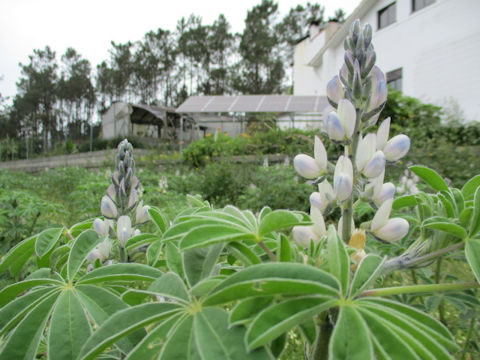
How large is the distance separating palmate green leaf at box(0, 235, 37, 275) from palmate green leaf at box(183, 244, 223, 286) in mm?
428

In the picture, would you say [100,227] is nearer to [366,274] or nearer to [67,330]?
[67,330]

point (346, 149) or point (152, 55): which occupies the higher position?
point (152, 55)

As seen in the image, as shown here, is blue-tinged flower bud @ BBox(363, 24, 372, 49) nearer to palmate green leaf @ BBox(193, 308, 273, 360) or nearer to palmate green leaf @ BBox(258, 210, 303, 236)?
palmate green leaf @ BBox(258, 210, 303, 236)

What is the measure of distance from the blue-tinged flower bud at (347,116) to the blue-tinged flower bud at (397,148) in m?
0.09

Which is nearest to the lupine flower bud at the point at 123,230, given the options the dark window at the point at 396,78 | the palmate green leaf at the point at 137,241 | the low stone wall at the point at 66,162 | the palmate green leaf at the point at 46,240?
the palmate green leaf at the point at 137,241

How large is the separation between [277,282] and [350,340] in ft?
0.32

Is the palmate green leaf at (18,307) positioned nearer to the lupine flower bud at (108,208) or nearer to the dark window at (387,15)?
the lupine flower bud at (108,208)

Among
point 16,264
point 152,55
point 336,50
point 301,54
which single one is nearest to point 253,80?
point 152,55

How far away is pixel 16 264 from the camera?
763 millimetres

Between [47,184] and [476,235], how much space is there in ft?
30.4

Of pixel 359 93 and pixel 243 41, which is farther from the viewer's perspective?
pixel 243 41

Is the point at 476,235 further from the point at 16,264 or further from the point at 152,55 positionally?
the point at 152,55

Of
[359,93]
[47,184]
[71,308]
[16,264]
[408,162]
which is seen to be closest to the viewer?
[71,308]

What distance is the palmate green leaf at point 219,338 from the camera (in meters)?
0.32
